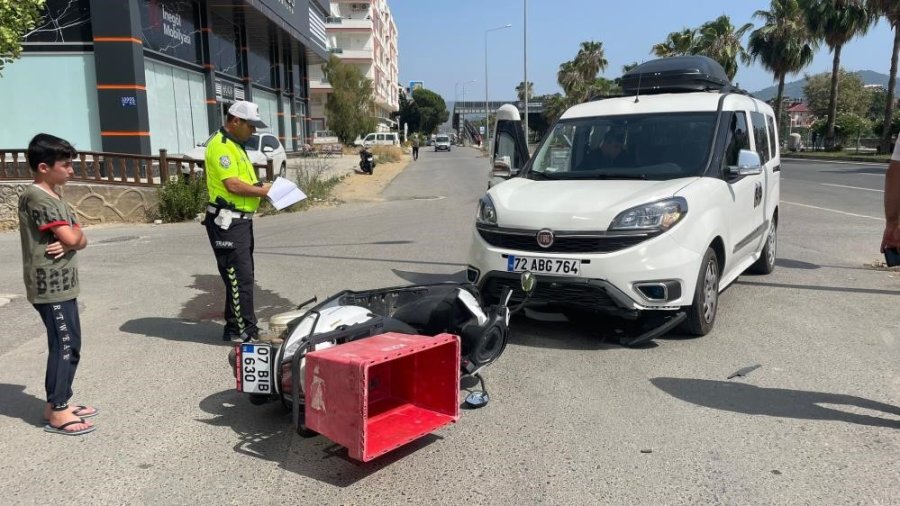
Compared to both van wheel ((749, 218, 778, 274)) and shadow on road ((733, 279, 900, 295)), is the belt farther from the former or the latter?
Answer: van wheel ((749, 218, 778, 274))

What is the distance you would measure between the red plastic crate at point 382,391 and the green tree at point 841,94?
79343 millimetres

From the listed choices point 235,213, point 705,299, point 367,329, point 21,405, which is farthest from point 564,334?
point 21,405

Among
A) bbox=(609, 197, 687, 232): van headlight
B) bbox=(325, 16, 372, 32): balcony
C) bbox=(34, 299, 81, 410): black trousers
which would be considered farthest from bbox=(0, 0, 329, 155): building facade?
bbox=(325, 16, 372, 32): balcony

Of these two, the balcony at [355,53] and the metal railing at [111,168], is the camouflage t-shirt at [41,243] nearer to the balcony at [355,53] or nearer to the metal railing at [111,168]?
the metal railing at [111,168]

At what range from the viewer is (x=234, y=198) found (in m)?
5.04

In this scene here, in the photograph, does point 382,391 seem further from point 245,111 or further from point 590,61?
point 590,61

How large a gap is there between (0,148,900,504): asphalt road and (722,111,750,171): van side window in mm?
1420

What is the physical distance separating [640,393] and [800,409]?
0.93 m

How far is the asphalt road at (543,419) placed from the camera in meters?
3.22

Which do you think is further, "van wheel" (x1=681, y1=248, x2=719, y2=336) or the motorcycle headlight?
the motorcycle headlight

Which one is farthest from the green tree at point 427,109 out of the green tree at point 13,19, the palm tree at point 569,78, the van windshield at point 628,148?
the van windshield at point 628,148

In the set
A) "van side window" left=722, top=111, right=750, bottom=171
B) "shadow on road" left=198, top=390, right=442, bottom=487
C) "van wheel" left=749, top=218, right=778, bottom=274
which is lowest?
"shadow on road" left=198, top=390, right=442, bottom=487

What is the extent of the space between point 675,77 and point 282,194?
5192mm

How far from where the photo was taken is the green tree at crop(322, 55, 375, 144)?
2099 inches
